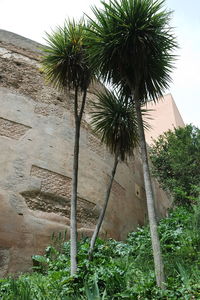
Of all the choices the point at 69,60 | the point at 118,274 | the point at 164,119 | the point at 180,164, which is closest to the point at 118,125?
the point at 69,60

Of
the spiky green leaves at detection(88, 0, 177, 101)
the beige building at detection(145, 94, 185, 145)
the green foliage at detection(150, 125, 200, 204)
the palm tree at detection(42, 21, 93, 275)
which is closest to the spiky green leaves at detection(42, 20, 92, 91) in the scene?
the palm tree at detection(42, 21, 93, 275)

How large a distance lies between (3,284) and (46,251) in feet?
6.43

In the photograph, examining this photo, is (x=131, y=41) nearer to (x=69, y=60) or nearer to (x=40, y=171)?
(x=69, y=60)

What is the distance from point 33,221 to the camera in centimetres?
716

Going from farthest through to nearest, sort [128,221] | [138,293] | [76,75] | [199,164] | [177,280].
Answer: [199,164], [128,221], [76,75], [177,280], [138,293]

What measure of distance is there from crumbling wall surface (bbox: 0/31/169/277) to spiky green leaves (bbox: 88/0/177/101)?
2884mm

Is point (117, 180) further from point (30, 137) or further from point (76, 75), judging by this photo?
point (76, 75)

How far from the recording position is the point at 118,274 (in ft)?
15.1

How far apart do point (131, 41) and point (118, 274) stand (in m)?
3.55

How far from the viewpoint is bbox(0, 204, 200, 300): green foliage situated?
13.0 ft

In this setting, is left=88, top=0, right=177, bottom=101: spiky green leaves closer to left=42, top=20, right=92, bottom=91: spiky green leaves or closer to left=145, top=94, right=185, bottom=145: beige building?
left=42, top=20, right=92, bottom=91: spiky green leaves

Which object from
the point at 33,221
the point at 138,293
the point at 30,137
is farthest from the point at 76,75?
the point at 138,293

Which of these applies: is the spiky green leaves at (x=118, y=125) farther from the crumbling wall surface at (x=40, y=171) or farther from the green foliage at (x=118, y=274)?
the green foliage at (x=118, y=274)

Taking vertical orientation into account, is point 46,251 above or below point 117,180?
below
